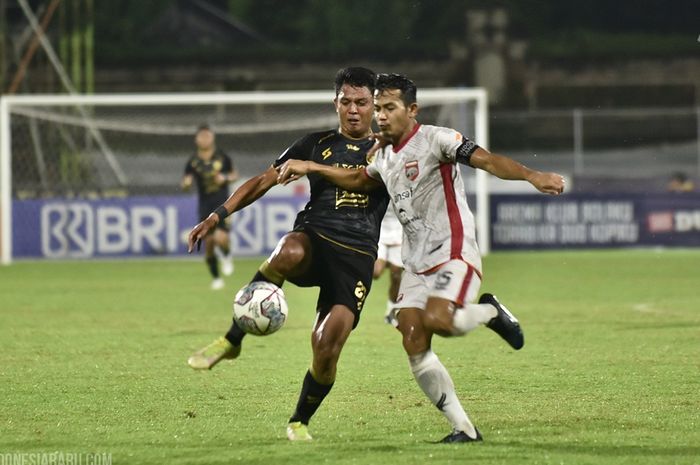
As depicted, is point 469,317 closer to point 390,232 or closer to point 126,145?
point 390,232

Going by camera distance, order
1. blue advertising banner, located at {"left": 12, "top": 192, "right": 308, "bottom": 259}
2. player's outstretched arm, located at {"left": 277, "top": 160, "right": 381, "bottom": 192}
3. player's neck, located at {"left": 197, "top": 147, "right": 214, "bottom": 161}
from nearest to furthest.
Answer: player's outstretched arm, located at {"left": 277, "top": 160, "right": 381, "bottom": 192} < player's neck, located at {"left": 197, "top": 147, "right": 214, "bottom": 161} < blue advertising banner, located at {"left": 12, "top": 192, "right": 308, "bottom": 259}

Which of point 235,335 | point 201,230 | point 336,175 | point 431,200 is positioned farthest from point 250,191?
point 431,200

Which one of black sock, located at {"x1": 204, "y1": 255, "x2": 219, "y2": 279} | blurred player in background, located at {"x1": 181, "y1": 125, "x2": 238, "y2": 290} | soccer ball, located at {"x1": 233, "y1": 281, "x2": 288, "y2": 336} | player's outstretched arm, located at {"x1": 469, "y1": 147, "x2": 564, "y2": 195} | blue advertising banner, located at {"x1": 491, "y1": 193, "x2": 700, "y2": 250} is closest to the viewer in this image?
player's outstretched arm, located at {"x1": 469, "y1": 147, "x2": 564, "y2": 195}

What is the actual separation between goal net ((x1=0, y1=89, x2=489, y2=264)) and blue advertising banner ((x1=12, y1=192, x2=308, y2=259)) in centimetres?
2

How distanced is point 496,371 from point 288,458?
11.8 ft

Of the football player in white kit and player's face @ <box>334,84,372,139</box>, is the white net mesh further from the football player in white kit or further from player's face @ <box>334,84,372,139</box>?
the football player in white kit

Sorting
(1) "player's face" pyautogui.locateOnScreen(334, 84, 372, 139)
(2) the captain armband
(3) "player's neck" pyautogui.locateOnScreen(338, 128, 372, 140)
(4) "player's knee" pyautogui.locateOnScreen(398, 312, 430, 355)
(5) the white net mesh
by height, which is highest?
(5) the white net mesh

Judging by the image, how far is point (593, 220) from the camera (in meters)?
26.1

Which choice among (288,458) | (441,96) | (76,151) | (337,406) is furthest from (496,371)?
(76,151)

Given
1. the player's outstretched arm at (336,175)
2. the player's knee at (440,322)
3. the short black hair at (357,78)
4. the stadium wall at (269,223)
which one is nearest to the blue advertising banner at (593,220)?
the stadium wall at (269,223)

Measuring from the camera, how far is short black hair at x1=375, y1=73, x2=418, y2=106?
6805 mm

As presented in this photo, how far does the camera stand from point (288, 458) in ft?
20.7

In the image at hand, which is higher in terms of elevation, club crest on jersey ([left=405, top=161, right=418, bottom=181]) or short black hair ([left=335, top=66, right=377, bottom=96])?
short black hair ([left=335, top=66, right=377, bottom=96])

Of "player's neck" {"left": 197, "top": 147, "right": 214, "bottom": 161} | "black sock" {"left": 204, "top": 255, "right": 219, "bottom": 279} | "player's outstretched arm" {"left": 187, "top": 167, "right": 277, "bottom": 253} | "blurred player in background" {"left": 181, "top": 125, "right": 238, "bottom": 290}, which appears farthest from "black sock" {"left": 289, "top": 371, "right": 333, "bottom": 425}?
"player's neck" {"left": 197, "top": 147, "right": 214, "bottom": 161}
